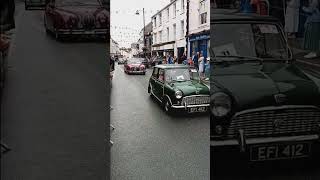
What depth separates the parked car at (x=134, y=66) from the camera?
1.98m

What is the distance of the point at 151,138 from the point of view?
1.99 meters

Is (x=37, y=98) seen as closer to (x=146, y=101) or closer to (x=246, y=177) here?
(x=146, y=101)

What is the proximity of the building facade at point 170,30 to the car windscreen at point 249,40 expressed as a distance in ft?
0.61

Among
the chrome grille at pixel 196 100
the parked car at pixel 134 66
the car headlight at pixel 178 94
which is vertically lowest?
the chrome grille at pixel 196 100

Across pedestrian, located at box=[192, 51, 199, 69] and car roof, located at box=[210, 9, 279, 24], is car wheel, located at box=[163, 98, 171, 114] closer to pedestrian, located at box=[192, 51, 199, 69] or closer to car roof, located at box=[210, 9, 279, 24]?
pedestrian, located at box=[192, 51, 199, 69]

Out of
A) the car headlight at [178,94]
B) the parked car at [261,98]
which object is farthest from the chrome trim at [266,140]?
the car headlight at [178,94]

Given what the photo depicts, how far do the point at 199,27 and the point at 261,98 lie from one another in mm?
603

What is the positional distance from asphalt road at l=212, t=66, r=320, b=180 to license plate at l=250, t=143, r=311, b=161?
0.14 feet

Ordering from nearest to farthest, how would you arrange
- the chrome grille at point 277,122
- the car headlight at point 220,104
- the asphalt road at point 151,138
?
1. the asphalt road at point 151,138
2. the car headlight at point 220,104
3. the chrome grille at point 277,122

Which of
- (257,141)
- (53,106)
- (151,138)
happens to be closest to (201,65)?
(151,138)

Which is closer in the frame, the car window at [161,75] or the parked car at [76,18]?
the parked car at [76,18]

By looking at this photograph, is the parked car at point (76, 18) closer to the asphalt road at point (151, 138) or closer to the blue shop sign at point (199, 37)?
the asphalt road at point (151, 138)

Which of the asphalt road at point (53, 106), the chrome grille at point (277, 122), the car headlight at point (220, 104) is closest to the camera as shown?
the asphalt road at point (53, 106)

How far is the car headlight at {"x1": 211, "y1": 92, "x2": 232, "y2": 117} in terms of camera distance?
2.07 m
